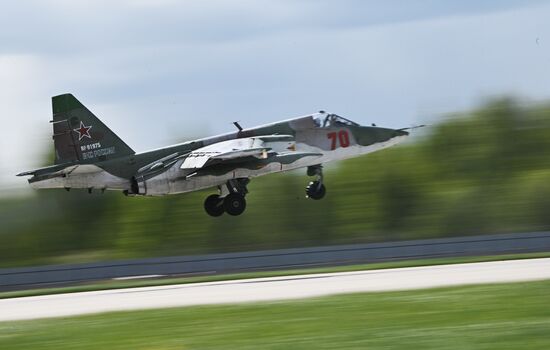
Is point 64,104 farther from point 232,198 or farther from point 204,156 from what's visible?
point 232,198

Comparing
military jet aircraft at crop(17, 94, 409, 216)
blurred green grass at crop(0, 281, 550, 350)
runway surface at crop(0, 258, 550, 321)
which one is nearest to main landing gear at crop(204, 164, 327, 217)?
military jet aircraft at crop(17, 94, 409, 216)

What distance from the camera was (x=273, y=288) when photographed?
89.5 ft

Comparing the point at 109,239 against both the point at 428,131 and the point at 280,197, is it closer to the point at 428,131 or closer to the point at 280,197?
the point at 280,197

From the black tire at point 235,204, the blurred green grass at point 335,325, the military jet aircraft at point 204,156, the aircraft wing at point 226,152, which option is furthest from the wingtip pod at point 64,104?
the blurred green grass at point 335,325

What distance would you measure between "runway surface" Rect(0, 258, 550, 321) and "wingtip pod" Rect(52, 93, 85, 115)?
242 inches

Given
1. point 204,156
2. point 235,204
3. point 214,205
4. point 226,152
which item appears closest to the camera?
point 226,152

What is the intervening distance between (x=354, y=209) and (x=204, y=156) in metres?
28.5

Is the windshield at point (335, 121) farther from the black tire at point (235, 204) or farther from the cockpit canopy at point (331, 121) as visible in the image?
the black tire at point (235, 204)

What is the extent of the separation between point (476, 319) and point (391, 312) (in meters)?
1.96

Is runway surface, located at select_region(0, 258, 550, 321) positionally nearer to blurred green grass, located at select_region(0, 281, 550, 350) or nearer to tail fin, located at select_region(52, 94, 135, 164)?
blurred green grass, located at select_region(0, 281, 550, 350)

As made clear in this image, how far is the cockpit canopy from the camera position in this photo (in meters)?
34.2

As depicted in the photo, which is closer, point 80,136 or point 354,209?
point 80,136

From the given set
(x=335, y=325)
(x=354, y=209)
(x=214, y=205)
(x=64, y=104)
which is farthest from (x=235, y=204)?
(x=354, y=209)

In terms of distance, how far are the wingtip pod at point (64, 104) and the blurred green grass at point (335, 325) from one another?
42.0 ft
